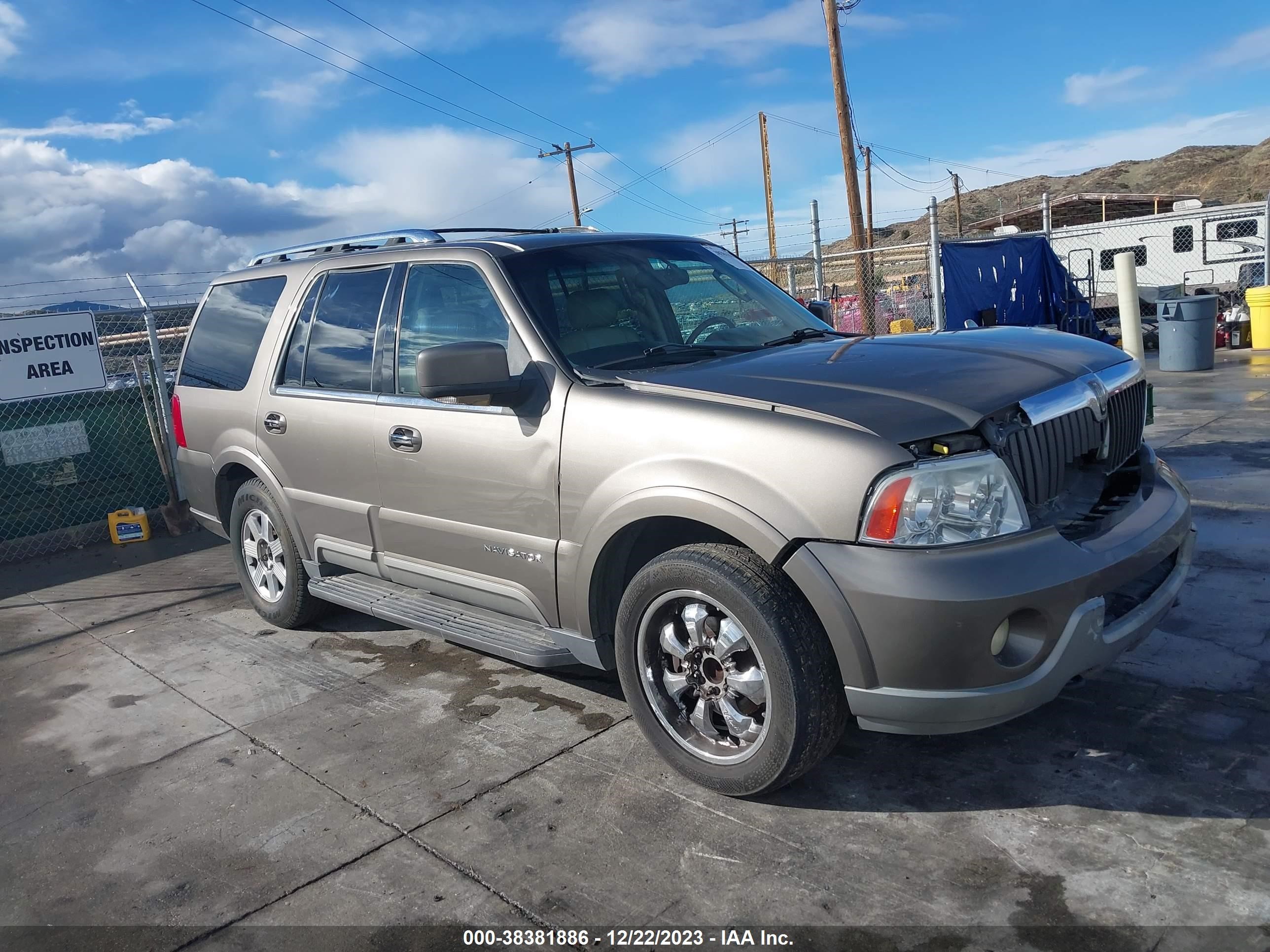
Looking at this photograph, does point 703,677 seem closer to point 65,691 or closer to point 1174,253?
point 65,691

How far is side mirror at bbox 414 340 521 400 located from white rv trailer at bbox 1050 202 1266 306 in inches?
807

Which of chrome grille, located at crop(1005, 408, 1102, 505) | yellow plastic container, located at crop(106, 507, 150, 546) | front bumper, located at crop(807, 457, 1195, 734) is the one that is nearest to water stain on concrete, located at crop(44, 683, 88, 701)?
yellow plastic container, located at crop(106, 507, 150, 546)

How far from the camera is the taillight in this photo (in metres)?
5.94

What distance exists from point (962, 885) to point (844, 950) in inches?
17.1

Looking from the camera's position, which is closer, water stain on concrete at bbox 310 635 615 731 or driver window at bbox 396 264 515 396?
driver window at bbox 396 264 515 396

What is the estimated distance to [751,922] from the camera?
2650mm

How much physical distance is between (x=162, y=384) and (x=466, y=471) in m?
6.20

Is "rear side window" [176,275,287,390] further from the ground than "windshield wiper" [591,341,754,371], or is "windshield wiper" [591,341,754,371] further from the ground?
"rear side window" [176,275,287,390]

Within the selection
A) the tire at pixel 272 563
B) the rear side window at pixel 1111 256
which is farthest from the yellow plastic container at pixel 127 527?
the rear side window at pixel 1111 256

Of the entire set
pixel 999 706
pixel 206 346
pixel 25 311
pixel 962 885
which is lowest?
pixel 962 885

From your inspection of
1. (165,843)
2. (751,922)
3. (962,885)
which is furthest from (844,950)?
(165,843)

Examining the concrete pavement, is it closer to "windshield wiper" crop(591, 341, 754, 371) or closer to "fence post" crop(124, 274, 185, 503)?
"windshield wiper" crop(591, 341, 754, 371)

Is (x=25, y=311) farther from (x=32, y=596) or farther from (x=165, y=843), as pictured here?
(x=165, y=843)

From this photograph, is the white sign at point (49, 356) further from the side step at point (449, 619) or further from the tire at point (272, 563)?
the side step at point (449, 619)
